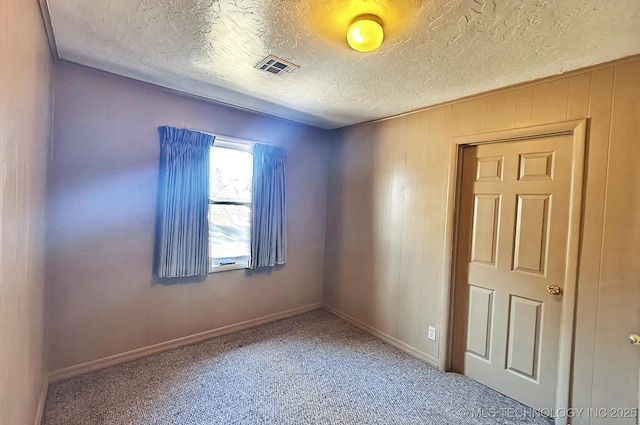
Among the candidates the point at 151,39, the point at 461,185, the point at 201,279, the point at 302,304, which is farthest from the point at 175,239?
the point at 461,185

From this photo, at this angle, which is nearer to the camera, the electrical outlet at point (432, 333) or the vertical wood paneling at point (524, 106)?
the vertical wood paneling at point (524, 106)

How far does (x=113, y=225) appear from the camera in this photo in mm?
2414

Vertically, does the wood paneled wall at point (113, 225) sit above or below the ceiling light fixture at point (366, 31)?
below

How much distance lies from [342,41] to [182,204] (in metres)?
1.96

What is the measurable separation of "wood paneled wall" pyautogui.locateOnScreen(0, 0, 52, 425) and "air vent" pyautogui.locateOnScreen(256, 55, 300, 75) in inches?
46.5

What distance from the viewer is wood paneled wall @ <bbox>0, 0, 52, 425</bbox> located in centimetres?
105

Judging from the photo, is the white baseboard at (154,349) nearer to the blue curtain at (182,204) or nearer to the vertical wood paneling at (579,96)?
the blue curtain at (182,204)

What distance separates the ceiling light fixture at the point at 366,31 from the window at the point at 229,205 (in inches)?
74.8

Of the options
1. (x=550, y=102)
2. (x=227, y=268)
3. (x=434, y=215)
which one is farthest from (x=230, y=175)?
(x=550, y=102)

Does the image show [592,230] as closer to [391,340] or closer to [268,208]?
[391,340]

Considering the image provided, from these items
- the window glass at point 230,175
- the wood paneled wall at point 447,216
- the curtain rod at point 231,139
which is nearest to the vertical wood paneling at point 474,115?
the wood paneled wall at point 447,216

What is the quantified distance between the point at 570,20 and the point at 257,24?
5.30 feet

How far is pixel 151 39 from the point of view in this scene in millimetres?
1800

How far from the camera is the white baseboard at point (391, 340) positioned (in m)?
2.71
